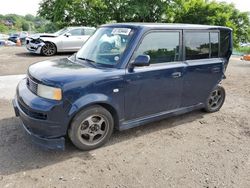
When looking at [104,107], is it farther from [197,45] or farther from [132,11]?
[132,11]

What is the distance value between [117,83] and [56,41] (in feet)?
30.3

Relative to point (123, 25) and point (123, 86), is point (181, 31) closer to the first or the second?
point (123, 25)

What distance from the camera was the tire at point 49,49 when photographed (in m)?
11.4

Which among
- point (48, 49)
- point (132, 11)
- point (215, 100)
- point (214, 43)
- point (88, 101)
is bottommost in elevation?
point (215, 100)

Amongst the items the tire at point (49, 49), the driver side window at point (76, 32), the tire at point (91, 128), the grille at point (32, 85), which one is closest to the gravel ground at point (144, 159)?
the tire at point (91, 128)

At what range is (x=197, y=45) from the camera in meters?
4.28

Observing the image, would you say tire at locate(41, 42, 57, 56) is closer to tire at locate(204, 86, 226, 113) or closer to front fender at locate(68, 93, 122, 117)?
tire at locate(204, 86, 226, 113)

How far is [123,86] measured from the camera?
3418 mm

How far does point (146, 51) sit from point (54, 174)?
2130mm

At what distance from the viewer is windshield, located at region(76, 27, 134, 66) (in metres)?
3.55

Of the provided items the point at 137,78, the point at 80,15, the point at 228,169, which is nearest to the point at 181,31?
the point at 137,78

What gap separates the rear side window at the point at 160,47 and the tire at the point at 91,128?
979mm

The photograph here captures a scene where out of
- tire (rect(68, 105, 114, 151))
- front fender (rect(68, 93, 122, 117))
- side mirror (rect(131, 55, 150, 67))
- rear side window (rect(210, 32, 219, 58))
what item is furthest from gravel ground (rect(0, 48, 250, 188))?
rear side window (rect(210, 32, 219, 58))

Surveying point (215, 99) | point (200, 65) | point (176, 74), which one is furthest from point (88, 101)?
point (215, 99)
